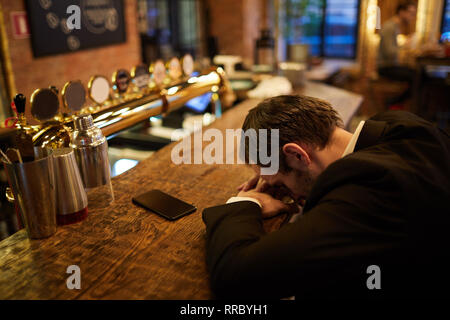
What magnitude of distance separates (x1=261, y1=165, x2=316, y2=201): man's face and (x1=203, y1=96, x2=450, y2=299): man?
20 centimetres

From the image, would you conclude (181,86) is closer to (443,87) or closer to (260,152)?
(260,152)

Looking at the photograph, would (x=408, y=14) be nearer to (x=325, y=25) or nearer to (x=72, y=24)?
(x=325, y=25)

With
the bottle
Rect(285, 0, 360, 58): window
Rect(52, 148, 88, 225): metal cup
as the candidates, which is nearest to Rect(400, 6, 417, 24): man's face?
Rect(285, 0, 360, 58): window

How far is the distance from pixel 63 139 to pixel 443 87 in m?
6.87

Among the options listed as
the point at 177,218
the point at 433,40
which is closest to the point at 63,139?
the point at 177,218

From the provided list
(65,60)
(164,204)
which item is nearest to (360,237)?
(164,204)

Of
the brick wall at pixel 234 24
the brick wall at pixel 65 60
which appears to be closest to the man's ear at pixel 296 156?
the brick wall at pixel 65 60

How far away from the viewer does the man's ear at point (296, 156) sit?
3.78 feet

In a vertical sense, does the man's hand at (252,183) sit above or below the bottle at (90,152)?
below

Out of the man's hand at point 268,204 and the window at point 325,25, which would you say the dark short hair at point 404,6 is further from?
the man's hand at point 268,204

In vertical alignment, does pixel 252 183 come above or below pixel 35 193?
below

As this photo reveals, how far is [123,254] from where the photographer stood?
110 centimetres

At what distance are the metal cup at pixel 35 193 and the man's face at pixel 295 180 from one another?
0.61m

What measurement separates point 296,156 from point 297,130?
75 millimetres
